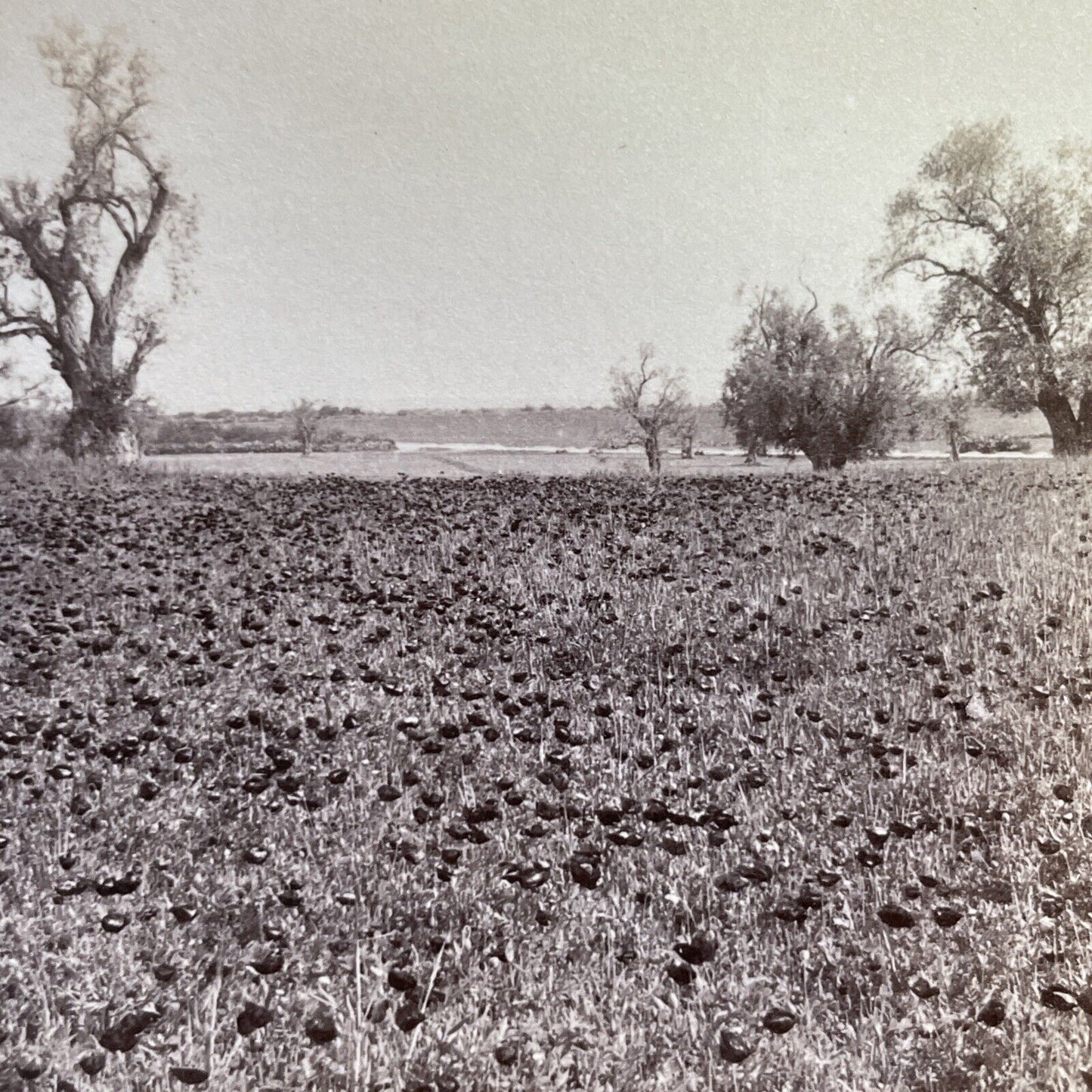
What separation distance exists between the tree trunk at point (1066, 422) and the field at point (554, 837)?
A: 36.8ft

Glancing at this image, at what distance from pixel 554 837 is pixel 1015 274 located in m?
15.6

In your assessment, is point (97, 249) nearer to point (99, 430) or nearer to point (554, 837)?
point (99, 430)

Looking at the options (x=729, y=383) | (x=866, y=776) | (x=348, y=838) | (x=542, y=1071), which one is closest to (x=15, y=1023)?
(x=348, y=838)

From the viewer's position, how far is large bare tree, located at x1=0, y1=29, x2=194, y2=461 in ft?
30.1

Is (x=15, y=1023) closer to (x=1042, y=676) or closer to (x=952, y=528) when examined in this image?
(x=1042, y=676)

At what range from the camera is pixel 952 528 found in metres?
7.75

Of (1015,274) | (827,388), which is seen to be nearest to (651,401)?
(827,388)

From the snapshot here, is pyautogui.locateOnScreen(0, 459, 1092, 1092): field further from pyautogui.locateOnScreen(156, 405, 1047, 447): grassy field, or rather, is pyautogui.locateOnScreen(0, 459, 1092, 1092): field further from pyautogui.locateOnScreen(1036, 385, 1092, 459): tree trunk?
pyautogui.locateOnScreen(156, 405, 1047, 447): grassy field

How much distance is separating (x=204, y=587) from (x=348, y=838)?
11.8 ft

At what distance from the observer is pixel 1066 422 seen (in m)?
16.4

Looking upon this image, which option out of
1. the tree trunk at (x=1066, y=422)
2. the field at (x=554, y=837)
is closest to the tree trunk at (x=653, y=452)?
the tree trunk at (x=1066, y=422)

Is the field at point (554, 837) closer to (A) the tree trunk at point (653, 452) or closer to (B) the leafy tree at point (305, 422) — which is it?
(B) the leafy tree at point (305, 422)

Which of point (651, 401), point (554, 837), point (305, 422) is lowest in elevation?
point (554, 837)

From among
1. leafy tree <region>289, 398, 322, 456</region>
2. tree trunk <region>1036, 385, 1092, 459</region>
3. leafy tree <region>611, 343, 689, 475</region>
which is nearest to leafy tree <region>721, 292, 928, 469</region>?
leafy tree <region>611, 343, 689, 475</region>
